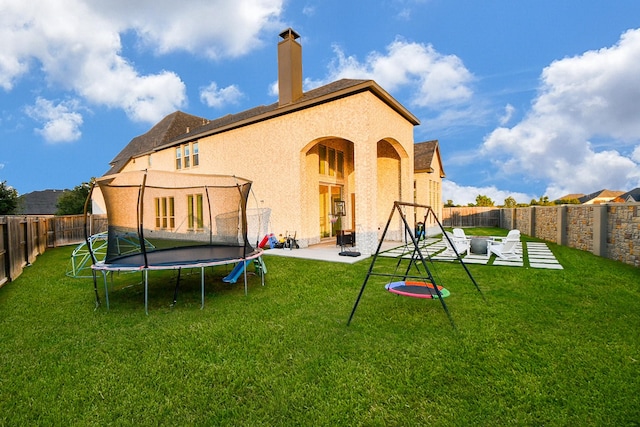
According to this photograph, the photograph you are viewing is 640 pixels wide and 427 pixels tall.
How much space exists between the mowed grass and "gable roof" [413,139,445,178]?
12.9 meters

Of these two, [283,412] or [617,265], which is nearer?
[283,412]

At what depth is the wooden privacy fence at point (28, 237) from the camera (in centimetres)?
710

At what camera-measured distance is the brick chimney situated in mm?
12781

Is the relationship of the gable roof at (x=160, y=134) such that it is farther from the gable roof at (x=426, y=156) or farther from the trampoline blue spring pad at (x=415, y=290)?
the trampoline blue spring pad at (x=415, y=290)

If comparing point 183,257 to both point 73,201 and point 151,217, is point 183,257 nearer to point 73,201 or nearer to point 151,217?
point 151,217

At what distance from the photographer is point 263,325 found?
4285 mm

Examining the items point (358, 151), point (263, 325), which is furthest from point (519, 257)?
point (263, 325)

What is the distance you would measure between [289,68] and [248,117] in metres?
2.91

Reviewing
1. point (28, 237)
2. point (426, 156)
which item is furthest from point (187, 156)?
point (426, 156)

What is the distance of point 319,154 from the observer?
13.2 meters

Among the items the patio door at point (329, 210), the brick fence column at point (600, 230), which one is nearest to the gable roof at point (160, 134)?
the patio door at point (329, 210)

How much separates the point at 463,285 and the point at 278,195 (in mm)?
8531

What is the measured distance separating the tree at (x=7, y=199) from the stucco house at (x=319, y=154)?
62.8ft

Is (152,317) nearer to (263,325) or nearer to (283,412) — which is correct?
(263,325)
